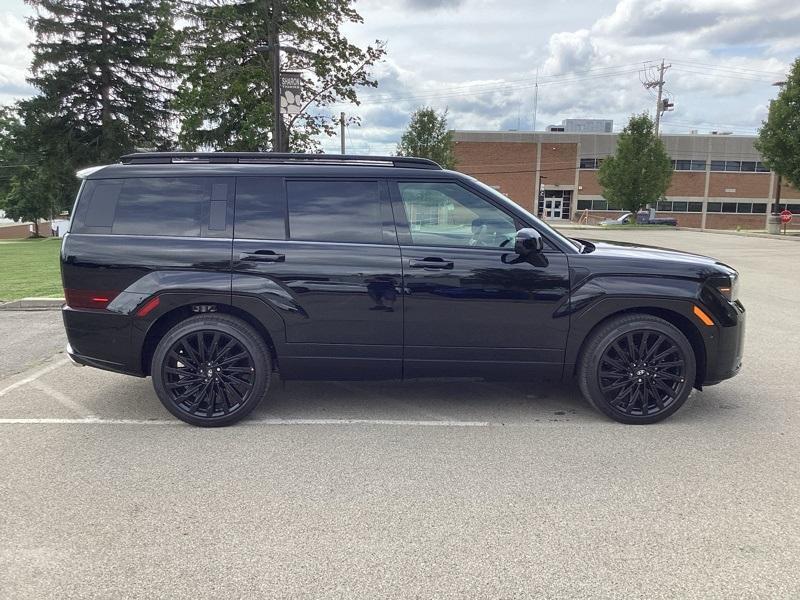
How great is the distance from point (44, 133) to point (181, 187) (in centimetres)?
3703

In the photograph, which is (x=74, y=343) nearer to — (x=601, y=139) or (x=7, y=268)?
(x=7, y=268)

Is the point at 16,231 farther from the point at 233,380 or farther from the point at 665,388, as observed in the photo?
the point at 665,388

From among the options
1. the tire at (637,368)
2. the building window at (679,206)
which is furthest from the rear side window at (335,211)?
the building window at (679,206)

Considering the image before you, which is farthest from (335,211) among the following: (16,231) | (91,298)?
(16,231)

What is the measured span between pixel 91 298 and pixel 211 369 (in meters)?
1.01

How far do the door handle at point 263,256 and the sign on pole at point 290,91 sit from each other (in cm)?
998

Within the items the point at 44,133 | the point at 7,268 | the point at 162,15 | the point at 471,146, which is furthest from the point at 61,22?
the point at 471,146

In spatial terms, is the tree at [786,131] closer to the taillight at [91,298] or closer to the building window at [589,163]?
the building window at [589,163]

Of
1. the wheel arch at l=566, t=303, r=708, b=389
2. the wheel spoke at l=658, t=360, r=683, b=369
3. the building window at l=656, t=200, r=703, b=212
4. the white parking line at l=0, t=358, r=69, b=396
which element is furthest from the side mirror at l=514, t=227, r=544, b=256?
the building window at l=656, t=200, r=703, b=212

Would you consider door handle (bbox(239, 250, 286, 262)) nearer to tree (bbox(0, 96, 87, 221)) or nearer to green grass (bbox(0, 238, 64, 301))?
→ green grass (bbox(0, 238, 64, 301))

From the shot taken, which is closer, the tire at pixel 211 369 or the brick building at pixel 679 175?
the tire at pixel 211 369

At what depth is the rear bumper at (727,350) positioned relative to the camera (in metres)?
4.40

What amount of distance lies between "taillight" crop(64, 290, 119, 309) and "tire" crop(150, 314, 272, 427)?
0.49 m

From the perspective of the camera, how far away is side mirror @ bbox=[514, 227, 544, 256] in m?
4.10
